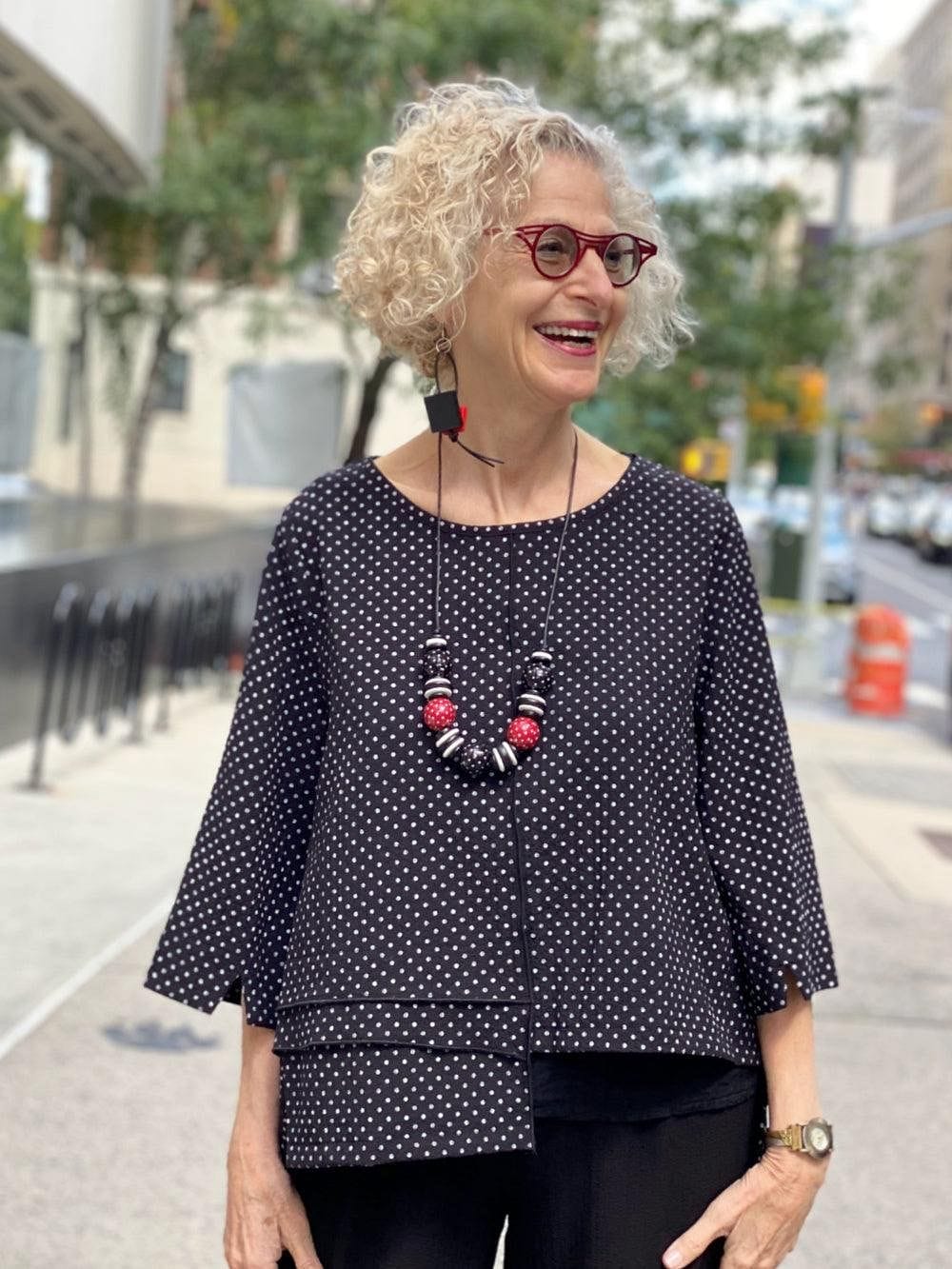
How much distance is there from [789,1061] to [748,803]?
0.27 m

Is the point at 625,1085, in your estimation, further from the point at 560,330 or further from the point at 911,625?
the point at 911,625

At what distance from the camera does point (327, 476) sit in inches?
85.6

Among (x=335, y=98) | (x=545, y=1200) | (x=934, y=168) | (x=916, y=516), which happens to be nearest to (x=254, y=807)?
(x=545, y=1200)

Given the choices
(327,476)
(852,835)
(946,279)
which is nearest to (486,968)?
(327,476)

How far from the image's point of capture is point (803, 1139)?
2.07m

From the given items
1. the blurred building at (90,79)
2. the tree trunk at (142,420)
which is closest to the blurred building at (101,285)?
the blurred building at (90,79)

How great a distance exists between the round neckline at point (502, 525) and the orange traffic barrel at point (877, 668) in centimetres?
1697

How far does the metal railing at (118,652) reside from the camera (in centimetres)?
1020

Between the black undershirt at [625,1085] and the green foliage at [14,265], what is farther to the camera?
the green foliage at [14,265]

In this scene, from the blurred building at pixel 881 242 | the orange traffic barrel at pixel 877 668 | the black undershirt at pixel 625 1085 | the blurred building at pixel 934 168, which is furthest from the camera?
the blurred building at pixel 934 168

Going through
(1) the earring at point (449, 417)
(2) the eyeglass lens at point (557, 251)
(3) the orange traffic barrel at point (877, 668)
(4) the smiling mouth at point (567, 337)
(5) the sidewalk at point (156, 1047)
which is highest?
(2) the eyeglass lens at point (557, 251)

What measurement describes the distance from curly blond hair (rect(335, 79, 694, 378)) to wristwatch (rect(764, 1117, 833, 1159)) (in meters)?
0.87

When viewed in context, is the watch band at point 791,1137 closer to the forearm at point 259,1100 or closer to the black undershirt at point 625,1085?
the black undershirt at point 625,1085

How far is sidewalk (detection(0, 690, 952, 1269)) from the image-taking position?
4.52 meters
